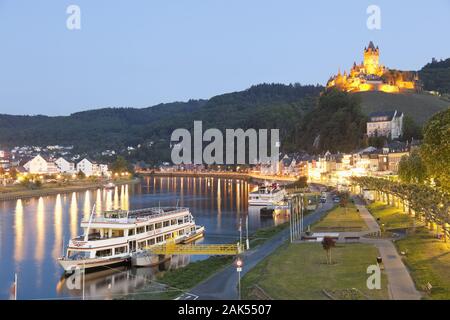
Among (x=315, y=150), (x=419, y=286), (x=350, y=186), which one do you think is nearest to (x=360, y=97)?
(x=315, y=150)

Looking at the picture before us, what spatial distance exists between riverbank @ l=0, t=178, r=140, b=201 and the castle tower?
274 feet

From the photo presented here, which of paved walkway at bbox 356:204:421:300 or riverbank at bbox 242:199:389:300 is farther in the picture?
riverbank at bbox 242:199:389:300

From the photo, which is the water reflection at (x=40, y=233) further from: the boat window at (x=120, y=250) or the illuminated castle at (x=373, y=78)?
the illuminated castle at (x=373, y=78)

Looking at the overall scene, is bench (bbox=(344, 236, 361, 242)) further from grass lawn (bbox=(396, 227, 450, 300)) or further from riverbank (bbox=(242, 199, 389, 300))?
grass lawn (bbox=(396, 227, 450, 300))

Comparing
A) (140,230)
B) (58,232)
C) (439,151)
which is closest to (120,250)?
(140,230)

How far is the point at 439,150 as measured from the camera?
2784 cm

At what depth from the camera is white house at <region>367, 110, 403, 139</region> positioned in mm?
110625

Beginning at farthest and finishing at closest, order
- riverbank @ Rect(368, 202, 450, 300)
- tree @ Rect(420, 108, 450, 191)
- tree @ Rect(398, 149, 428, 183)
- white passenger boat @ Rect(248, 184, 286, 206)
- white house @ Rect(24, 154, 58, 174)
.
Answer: white house @ Rect(24, 154, 58, 174)
white passenger boat @ Rect(248, 184, 286, 206)
tree @ Rect(398, 149, 428, 183)
tree @ Rect(420, 108, 450, 191)
riverbank @ Rect(368, 202, 450, 300)

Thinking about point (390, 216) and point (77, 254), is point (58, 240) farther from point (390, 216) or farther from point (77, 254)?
point (390, 216)

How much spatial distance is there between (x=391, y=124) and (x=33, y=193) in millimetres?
66617

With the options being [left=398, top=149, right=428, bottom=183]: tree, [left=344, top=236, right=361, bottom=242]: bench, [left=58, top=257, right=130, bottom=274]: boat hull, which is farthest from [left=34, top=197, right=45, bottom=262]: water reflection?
[left=398, top=149, right=428, bottom=183]: tree

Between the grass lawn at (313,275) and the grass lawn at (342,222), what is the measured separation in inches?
361

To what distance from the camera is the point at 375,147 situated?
345ft
